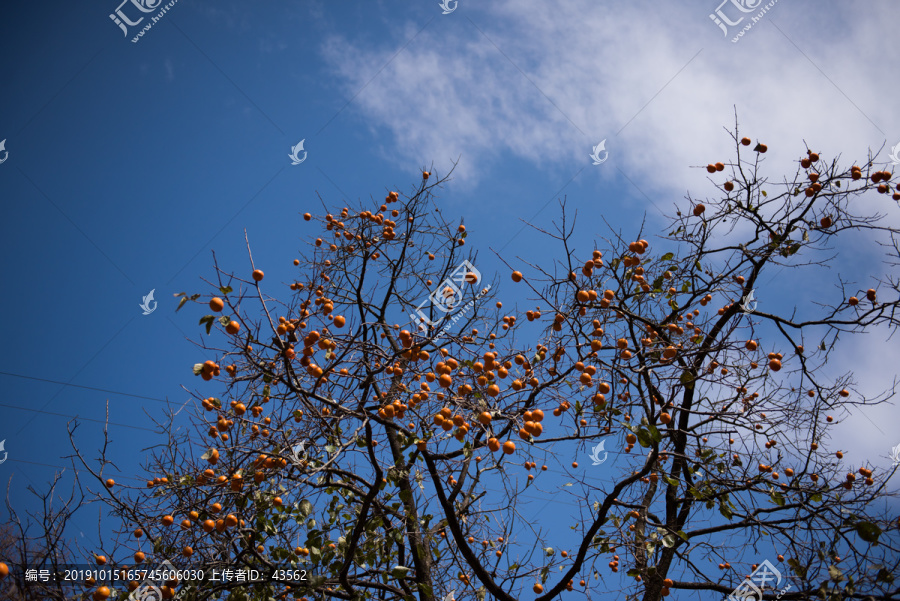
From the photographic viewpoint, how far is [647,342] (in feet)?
12.3

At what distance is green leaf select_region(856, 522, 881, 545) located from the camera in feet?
8.96

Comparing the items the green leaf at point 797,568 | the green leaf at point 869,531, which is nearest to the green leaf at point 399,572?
the green leaf at point 797,568

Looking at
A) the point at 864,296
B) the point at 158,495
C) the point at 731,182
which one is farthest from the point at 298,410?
the point at 864,296

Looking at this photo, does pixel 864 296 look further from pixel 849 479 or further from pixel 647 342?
pixel 647 342

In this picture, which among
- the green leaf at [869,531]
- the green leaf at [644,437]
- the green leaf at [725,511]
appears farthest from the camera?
the green leaf at [725,511]

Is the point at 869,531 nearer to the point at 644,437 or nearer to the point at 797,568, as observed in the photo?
the point at 797,568

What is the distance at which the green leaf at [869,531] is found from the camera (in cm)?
273

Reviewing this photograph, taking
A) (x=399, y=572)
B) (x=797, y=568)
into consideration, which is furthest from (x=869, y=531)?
(x=399, y=572)

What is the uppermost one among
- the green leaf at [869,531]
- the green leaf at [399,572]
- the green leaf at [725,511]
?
the green leaf at [725,511]

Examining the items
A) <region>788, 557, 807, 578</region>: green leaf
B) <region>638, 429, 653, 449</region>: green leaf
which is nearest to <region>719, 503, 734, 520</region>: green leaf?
<region>788, 557, 807, 578</region>: green leaf

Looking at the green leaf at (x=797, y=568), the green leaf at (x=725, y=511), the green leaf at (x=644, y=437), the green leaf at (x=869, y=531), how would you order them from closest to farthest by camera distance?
1. the green leaf at (x=644, y=437)
2. the green leaf at (x=869, y=531)
3. the green leaf at (x=797, y=568)
4. the green leaf at (x=725, y=511)

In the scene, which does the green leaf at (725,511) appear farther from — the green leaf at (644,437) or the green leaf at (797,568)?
the green leaf at (644,437)

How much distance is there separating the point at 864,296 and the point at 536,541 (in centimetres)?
302

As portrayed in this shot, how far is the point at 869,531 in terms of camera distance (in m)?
2.75
